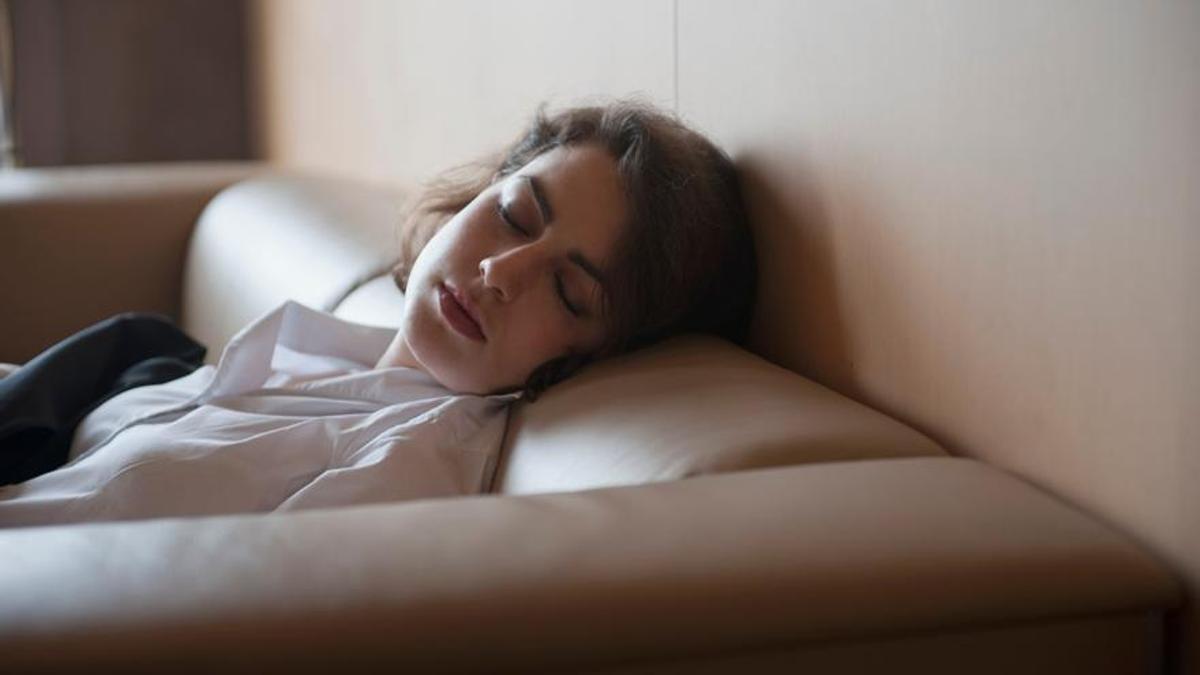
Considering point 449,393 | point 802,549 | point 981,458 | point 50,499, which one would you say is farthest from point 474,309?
point 802,549

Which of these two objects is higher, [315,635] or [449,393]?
[315,635]

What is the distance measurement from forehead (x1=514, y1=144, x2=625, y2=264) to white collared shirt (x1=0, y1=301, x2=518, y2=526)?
0.17m

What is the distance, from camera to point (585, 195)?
150 centimetres

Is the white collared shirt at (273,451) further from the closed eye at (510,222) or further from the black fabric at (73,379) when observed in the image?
the closed eye at (510,222)

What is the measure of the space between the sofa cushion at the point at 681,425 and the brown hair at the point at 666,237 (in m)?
0.04

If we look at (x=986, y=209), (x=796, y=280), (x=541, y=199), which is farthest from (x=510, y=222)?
(x=986, y=209)

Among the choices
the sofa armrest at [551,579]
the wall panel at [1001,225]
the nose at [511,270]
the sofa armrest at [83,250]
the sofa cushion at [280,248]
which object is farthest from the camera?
the sofa armrest at [83,250]

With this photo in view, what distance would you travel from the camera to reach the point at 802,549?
906 mm

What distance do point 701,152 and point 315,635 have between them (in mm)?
857

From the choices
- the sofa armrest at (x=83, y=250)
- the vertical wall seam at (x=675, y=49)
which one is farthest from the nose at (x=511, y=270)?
the sofa armrest at (x=83, y=250)

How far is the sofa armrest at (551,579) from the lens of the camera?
815 mm

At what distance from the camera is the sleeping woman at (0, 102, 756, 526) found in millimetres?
1343

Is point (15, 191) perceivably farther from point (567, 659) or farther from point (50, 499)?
point (567, 659)

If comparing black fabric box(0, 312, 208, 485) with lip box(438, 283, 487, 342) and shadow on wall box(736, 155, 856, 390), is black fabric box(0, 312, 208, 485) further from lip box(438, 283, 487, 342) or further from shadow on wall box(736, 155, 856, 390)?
shadow on wall box(736, 155, 856, 390)
